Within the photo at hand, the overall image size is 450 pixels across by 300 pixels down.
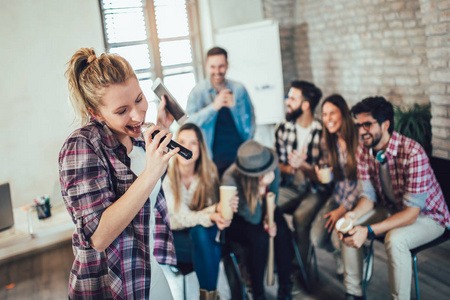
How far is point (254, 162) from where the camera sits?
259 centimetres

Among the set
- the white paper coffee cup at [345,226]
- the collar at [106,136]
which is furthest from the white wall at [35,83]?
the collar at [106,136]

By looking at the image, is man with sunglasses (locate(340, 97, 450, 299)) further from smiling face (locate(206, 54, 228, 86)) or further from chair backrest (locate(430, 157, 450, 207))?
smiling face (locate(206, 54, 228, 86))

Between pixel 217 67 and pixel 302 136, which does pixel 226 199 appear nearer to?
pixel 302 136

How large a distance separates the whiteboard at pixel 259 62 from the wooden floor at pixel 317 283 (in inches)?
73.4

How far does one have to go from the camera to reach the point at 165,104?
1644 millimetres

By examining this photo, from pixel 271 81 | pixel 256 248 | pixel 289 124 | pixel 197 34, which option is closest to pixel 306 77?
pixel 271 81

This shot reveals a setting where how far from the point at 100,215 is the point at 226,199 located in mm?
1247

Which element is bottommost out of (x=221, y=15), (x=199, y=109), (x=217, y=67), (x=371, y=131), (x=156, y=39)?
(x=371, y=131)

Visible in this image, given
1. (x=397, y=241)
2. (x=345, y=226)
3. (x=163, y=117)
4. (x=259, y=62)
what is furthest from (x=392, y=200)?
(x=259, y=62)

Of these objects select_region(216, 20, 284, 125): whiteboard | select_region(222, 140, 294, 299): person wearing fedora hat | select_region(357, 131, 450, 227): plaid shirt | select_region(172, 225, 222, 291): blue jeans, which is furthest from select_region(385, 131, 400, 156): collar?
select_region(216, 20, 284, 125): whiteboard

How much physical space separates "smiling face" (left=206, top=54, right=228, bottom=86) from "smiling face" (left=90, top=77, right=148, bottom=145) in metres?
2.50

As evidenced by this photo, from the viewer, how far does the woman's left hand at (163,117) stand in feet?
5.15

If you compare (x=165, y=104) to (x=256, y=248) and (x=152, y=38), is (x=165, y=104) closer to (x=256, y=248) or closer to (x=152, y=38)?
(x=256, y=248)

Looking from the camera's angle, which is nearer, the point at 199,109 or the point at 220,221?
the point at 220,221
